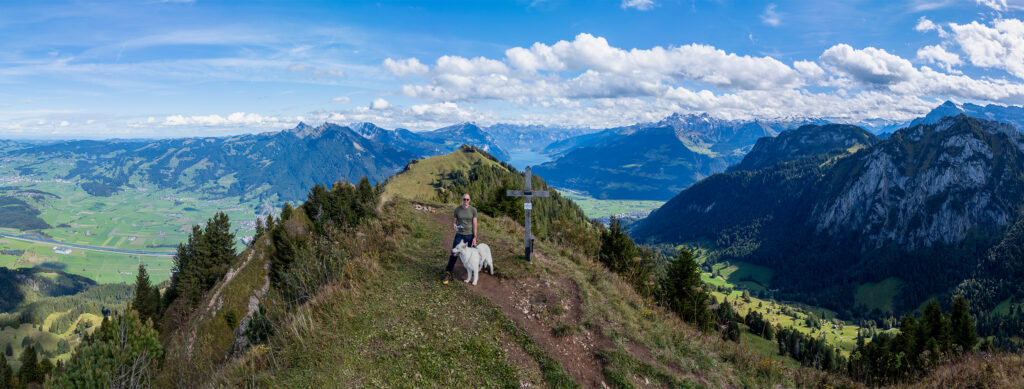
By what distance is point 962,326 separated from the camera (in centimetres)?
3847

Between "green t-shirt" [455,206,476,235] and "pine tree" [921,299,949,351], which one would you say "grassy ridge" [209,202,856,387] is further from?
"pine tree" [921,299,949,351]

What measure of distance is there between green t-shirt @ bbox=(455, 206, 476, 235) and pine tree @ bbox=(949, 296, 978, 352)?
48.5 meters

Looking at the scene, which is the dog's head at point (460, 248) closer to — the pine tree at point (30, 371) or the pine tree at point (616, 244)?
the pine tree at point (616, 244)

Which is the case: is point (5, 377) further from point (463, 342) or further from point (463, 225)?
point (463, 342)

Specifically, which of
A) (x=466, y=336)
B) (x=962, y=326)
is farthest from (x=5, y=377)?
(x=962, y=326)

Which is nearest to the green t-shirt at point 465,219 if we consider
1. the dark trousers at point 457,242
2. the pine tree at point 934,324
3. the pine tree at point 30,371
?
the dark trousers at point 457,242

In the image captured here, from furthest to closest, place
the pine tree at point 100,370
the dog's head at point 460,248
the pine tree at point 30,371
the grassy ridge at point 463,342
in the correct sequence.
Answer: the pine tree at point 30,371 → the dog's head at point 460,248 → the pine tree at point 100,370 → the grassy ridge at point 463,342

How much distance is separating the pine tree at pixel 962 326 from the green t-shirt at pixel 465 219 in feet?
159

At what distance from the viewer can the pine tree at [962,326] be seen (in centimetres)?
3770

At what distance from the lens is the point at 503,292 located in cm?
1491

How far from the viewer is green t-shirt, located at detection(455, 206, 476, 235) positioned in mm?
15656

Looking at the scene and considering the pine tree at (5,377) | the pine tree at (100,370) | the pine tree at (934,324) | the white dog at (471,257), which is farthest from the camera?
the pine tree at (5,377)

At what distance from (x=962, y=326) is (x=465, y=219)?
51527 millimetres

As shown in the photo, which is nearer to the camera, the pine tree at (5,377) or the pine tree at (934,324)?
the pine tree at (934,324)
